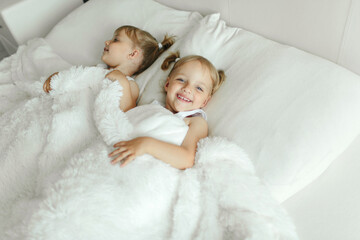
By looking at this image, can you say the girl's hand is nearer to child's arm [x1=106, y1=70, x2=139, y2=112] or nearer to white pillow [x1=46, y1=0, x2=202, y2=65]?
child's arm [x1=106, y1=70, x2=139, y2=112]

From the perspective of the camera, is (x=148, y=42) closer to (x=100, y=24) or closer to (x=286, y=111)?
(x=100, y=24)

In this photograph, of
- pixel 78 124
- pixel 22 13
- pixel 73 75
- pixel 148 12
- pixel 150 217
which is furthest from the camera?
pixel 22 13

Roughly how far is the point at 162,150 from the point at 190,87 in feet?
0.92

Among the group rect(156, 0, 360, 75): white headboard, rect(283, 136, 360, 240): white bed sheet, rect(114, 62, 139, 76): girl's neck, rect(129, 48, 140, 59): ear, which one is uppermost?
rect(156, 0, 360, 75): white headboard

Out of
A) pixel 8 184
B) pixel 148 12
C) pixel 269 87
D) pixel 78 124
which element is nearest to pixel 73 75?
pixel 78 124

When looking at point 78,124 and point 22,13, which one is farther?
point 22,13

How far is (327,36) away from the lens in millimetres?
999

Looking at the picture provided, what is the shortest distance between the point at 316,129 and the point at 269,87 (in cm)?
20

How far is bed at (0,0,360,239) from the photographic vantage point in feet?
2.66

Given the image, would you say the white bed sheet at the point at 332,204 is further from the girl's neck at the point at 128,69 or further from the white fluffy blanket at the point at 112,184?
the girl's neck at the point at 128,69

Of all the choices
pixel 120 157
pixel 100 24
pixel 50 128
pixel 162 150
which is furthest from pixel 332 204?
pixel 100 24

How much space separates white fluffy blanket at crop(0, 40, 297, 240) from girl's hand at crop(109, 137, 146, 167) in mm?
20

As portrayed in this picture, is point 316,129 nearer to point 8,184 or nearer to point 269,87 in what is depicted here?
point 269,87

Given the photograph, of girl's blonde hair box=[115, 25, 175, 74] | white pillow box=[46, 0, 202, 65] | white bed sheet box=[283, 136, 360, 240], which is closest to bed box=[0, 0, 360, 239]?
white bed sheet box=[283, 136, 360, 240]
